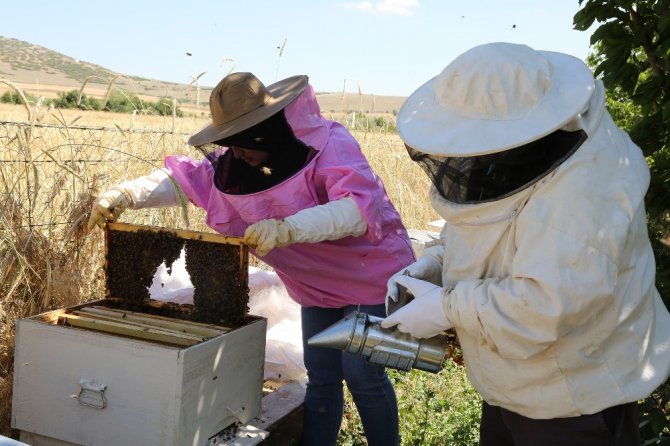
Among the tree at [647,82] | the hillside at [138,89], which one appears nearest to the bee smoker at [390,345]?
the tree at [647,82]

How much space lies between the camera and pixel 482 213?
5.61 ft

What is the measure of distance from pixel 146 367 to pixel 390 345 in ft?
2.87

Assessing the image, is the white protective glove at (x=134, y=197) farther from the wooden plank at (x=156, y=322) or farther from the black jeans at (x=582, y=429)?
the black jeans at (x=582, y=429)

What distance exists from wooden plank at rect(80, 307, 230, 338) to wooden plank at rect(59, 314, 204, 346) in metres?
0.09

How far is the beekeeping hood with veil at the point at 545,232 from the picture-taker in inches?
61.0

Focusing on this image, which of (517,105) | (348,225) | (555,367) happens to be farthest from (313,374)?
(517,105)

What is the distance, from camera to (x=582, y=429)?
Answer: 5.54 feet

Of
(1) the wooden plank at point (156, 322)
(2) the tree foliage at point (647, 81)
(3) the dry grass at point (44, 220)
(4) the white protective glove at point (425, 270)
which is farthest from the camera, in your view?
(3) the dry grass at point (44, 220)

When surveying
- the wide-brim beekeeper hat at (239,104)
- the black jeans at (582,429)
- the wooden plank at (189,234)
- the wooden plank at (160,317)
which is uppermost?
the wide-brim beekeeper hat at (239,104)

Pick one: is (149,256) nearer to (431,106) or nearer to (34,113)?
(34,113)

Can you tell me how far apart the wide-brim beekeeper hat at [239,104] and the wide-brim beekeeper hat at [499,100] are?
3.28 feet

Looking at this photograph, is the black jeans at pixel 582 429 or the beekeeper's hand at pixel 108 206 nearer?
the black jeans at pixel 582 429

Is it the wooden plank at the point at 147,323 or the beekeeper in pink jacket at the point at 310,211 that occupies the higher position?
the beekeeper in pink jacket at the point at 310,211

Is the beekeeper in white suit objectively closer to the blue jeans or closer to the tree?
the tree
